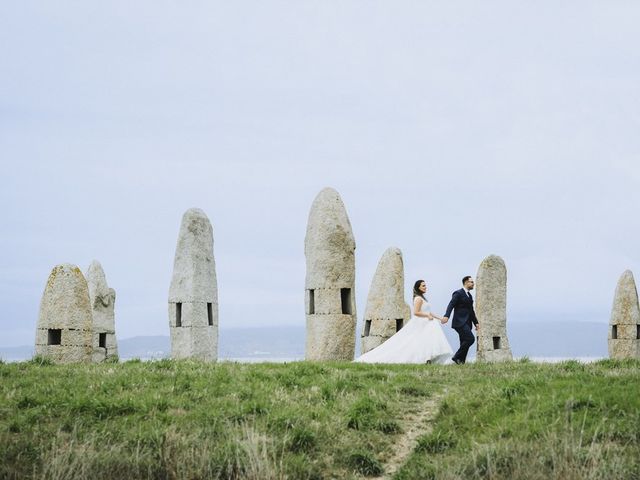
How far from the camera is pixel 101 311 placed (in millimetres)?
38031

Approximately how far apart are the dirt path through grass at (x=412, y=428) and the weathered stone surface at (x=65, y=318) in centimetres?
1289

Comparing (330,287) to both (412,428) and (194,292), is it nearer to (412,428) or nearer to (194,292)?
(194,292)

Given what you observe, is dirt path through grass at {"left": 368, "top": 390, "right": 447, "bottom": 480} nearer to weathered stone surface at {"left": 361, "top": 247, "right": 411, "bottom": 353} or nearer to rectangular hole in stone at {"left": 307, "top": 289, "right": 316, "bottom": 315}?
rectangular hole in stone at {"left": 307, "top": 289, "right": 316, "bottom": 315}

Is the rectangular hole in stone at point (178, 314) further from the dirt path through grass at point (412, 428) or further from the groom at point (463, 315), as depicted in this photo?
the dirt path through grass at point (412, 428)

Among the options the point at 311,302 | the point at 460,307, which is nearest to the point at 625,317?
the point at 311,302

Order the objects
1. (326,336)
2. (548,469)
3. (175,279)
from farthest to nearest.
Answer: (175,279), (326,336), (548,469)

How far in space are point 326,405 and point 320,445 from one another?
1.63m

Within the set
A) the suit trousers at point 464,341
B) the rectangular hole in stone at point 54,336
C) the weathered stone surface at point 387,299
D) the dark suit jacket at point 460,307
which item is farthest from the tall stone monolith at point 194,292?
the suit trousers at point 464,341

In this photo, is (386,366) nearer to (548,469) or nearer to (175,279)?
(548,469)

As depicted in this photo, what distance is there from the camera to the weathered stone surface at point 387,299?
32719 millimetres

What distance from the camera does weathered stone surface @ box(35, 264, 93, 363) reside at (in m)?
26.4

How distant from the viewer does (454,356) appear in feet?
77.6

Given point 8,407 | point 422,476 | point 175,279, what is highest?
point 175,279

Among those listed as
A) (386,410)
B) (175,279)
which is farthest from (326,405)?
(175,279)
